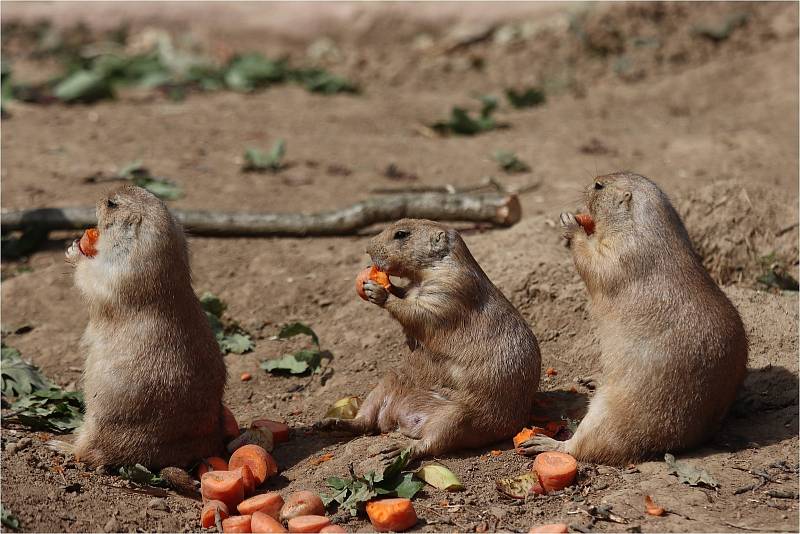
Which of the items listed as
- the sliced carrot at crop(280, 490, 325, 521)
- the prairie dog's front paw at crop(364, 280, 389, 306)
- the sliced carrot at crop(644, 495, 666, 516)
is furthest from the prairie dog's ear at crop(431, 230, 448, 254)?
the sliced carrot at crop(644, 495, 666, 516)

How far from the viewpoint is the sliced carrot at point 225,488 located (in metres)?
5.72

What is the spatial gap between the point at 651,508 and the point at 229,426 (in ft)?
9.03

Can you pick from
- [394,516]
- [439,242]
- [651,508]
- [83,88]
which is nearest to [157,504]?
[394,516]

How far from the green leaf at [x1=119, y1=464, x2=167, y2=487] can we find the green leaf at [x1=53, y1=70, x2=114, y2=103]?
9060 millimetres

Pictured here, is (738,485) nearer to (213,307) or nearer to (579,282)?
(579,282)

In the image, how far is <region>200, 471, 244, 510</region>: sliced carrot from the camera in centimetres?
572

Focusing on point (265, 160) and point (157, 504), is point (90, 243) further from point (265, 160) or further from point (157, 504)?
point (265, 160)

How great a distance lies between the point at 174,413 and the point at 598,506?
256cm

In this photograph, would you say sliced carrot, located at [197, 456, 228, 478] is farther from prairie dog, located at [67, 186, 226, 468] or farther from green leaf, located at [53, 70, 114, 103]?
green leaf, located at [53, 70, 114, 103]

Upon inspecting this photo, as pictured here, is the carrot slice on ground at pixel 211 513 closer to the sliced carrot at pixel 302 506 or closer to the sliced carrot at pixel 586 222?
the sliced carrot at pixel 302 506

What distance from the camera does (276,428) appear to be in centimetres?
664

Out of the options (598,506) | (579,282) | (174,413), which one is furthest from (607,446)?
(174,413)

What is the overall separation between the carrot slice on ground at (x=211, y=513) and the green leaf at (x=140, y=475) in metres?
0.52

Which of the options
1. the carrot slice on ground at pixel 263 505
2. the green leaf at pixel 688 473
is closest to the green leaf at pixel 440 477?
the carrot slice on ground at pixel 263 505
